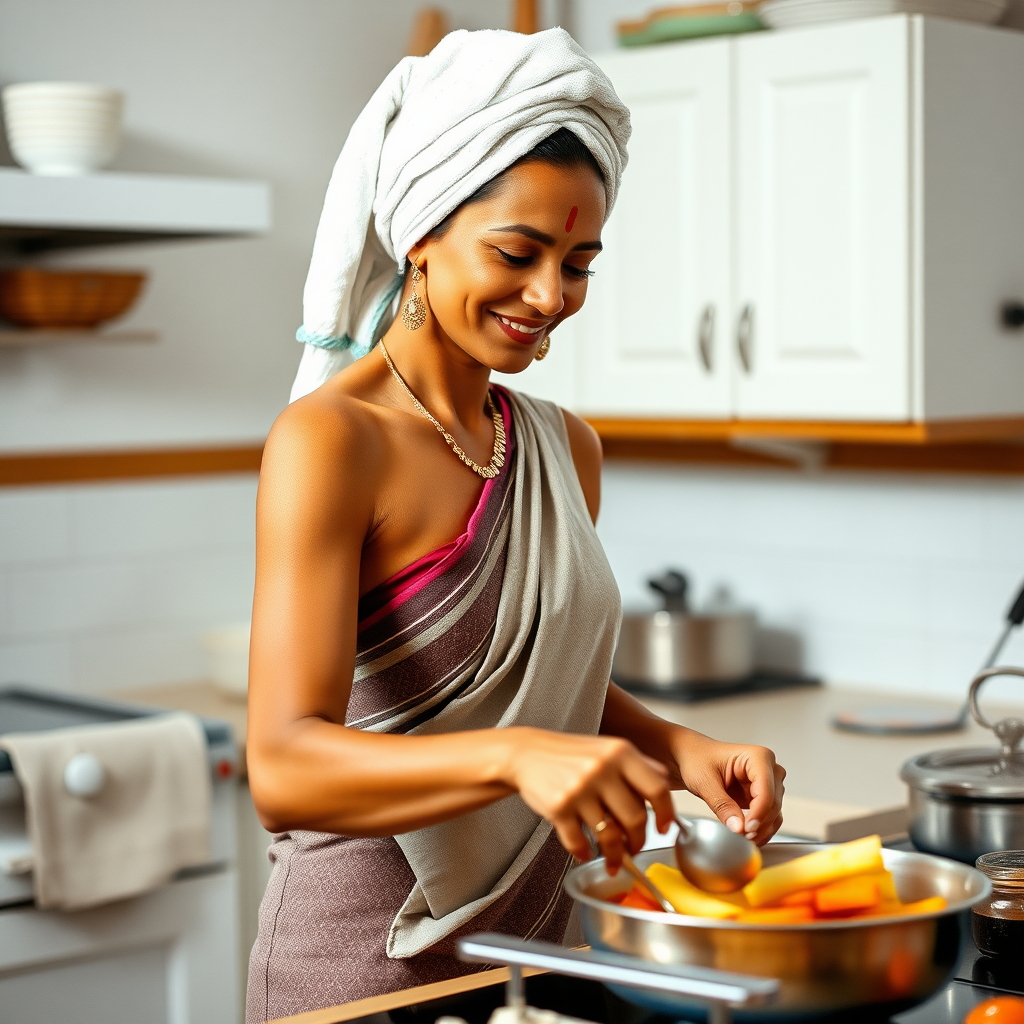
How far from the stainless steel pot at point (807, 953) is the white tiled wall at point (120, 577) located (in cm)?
222

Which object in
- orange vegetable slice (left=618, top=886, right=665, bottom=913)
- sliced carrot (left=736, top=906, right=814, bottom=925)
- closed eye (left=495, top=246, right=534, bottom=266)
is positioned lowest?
orange vegetable slice (left=618, top=886, right=665, bottom=913)

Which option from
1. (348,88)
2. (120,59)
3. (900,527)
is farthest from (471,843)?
(348,88)

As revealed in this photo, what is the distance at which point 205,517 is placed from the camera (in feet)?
10.8

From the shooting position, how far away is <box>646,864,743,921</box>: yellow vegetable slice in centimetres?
104

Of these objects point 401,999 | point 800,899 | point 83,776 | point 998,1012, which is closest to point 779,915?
point 800,899

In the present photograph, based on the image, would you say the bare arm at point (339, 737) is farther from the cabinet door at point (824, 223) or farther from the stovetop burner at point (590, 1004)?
the cabinet door at point (824, 223)

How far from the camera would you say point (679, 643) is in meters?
3.09

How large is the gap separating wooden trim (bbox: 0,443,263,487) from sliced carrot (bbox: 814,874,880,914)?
2.26 m

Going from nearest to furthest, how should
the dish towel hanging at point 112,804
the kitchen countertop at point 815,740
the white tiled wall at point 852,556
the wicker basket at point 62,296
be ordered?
1. the kitchen countertop at point 815,740
2. the dish towel hanging at point 112,804
3. the wicker basket at point 62,296
4. the white tiled wall at point 852,556

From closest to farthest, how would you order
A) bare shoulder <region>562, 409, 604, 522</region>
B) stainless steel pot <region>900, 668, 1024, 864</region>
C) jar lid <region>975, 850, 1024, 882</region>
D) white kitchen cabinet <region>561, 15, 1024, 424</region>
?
jar lid <region>975, 850, 1024, 882</region>, stainless steel pot <region>900, 668, 1024, 864</region>, bare shoulder <region>562, 409, 604, 522</region>, white kitchen cabinet <region>561, 15, 1024, 424</region>

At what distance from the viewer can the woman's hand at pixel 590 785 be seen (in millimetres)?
983

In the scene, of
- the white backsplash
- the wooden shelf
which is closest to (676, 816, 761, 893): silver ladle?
the white backsplash

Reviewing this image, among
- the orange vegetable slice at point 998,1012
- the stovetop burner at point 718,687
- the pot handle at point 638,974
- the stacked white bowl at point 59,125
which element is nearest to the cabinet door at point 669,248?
the stovetop burner at point 718,687

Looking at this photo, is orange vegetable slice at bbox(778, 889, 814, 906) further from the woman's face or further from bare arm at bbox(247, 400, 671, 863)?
the woman's face
